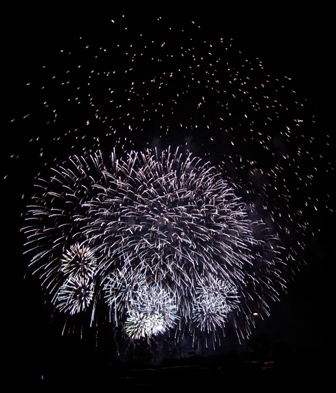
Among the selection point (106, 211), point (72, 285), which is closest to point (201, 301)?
point (72, 285)

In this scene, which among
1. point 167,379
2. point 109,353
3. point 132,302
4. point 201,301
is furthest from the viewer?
point 109,353

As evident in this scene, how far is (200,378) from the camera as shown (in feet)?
59.2

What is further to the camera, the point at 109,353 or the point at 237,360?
the point at 109,353

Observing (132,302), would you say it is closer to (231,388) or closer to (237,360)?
(237,360)

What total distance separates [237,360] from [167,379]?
13.9 ft

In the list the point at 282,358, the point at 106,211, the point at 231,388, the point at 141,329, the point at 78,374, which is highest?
the point at 106,211

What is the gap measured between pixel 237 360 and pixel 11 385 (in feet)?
33.2

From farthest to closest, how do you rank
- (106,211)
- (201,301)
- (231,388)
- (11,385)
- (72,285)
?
(201,301), (72,285), (106,211), (11,385), (231,388)

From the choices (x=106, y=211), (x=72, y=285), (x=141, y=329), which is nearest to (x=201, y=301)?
(x=141, y=329)

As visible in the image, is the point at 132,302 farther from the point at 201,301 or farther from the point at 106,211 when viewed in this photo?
the point at 106,211

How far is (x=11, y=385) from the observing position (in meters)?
17.6

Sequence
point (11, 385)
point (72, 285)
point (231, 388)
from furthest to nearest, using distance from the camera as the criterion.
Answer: point (72, 285) < point (11, 385) < point (231, 388)

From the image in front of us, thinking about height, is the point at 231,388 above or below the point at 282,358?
below

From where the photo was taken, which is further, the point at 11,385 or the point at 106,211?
the point at 106,211
